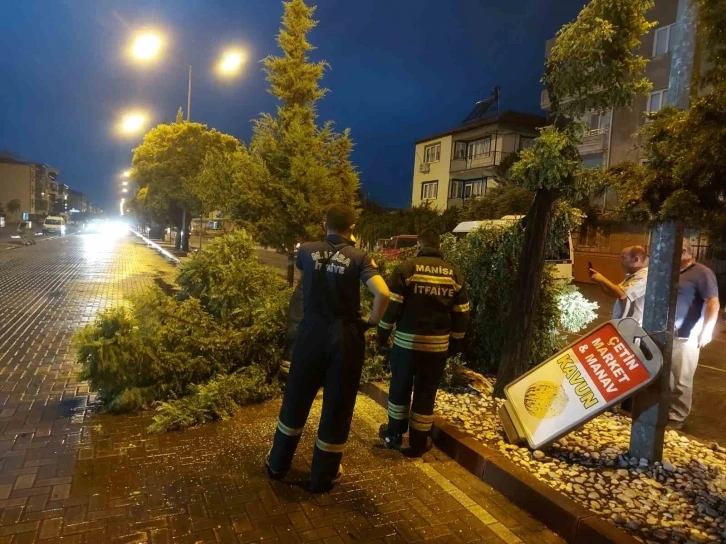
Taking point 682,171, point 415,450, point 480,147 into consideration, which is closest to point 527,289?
point 415,450

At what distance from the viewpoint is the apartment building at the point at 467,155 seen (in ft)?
110

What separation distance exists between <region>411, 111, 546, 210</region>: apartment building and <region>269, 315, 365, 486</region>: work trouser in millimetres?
28638

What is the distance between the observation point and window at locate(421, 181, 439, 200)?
39.3 metres

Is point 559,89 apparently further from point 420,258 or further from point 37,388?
point 37,388

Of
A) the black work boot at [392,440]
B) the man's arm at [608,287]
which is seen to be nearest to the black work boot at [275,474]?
the black work boot at [392,440]

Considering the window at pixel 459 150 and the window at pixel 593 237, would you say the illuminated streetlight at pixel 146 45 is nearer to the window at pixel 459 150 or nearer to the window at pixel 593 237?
the window at pixel 593 237

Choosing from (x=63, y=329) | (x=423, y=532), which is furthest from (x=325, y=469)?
(x=63, y=329)

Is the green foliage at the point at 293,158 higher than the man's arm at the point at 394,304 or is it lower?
higher

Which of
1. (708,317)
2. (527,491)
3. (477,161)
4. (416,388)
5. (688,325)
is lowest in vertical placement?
(527,491)

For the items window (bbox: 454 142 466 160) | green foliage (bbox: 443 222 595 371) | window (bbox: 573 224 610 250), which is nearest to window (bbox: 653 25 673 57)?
window (bbox: 573 224 610 250)

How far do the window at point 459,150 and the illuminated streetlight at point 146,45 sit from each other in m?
26.5

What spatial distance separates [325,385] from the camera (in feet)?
12.3

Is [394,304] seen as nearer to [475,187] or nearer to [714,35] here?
[714,35]

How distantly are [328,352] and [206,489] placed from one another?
1239mm
